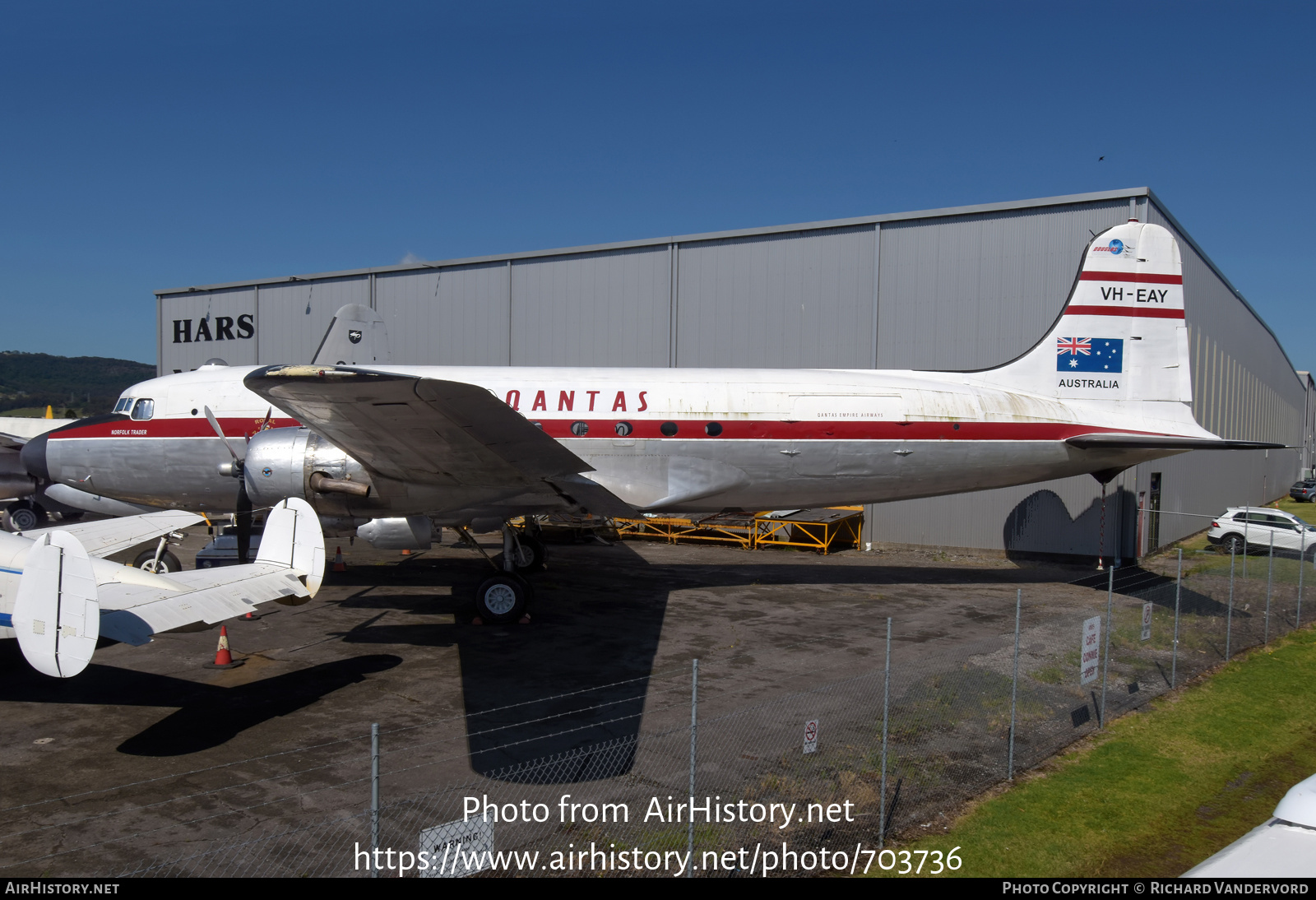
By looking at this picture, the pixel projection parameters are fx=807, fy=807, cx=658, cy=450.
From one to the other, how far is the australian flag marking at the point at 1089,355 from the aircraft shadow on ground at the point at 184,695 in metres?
13.7

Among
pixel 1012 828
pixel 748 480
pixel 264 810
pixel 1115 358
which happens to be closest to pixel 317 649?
pixel 264 810

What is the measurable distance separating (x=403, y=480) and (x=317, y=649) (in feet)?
9.01

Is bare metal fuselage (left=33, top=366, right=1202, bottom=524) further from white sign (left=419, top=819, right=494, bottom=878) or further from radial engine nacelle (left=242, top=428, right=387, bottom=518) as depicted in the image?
white sign (left=419, top=819, right=494, bottom=878)

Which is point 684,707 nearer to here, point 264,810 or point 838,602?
point 264,810

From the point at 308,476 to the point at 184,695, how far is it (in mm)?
3867

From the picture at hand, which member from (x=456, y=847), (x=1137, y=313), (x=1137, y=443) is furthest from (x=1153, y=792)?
(x=1137, y=313)

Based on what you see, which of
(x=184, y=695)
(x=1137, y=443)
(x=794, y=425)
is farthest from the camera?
(x=1137, y=443)

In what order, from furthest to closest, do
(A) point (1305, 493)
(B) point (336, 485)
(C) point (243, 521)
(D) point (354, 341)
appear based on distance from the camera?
(A) point (1305, 493) → (D) point (354, 341) → (C) point (243, 521) → (B) point (336, 485)

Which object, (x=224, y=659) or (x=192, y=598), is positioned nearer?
(x=192, y=598)

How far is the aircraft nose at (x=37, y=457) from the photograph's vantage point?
15523 mm

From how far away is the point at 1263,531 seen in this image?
24.2m

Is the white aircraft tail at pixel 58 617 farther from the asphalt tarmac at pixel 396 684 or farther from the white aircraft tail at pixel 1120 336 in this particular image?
the white aircraft tail at pixel 1120 336

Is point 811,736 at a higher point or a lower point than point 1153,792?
higher

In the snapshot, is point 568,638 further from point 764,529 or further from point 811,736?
point 764,529
